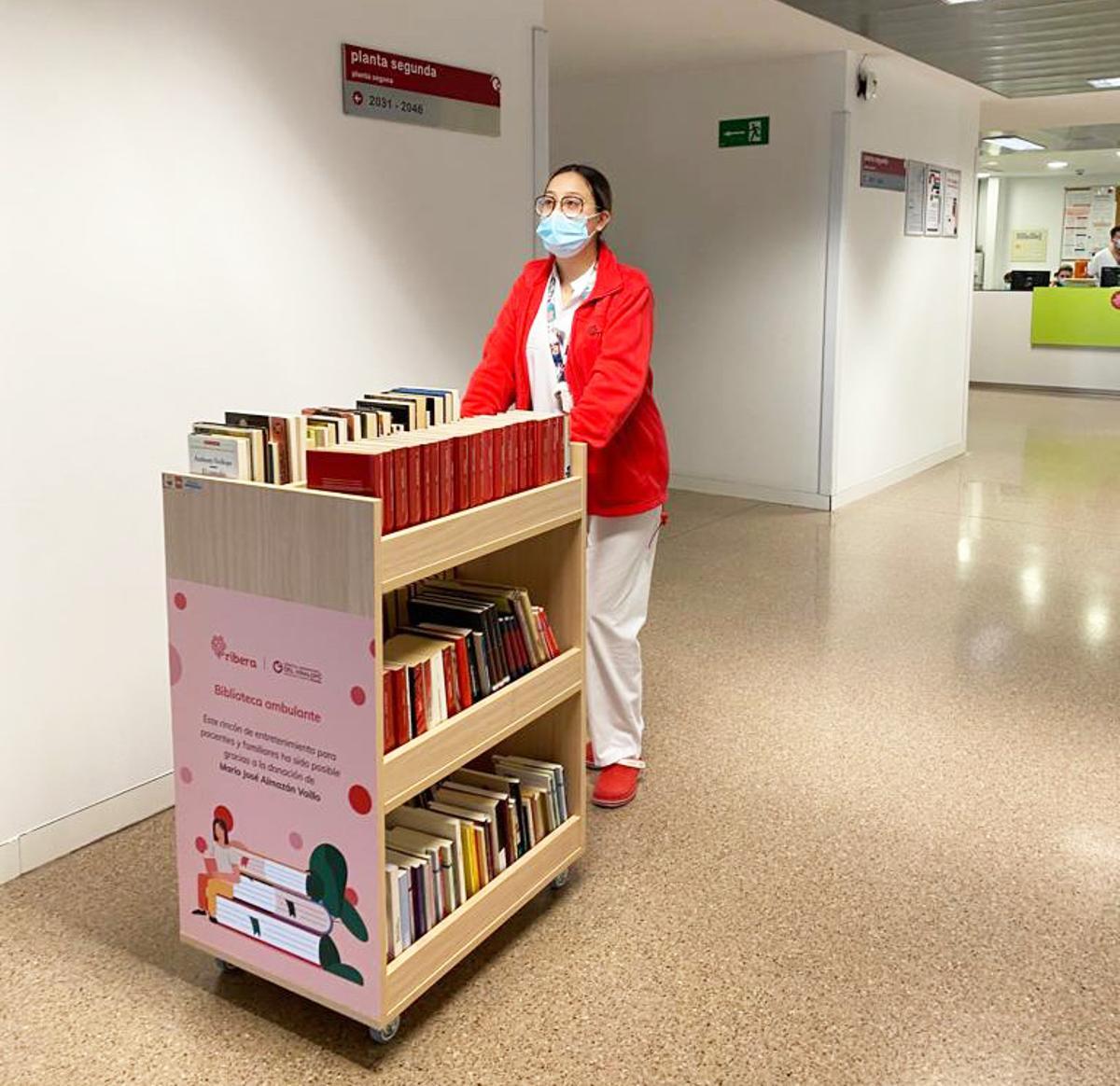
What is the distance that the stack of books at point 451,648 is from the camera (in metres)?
2.29

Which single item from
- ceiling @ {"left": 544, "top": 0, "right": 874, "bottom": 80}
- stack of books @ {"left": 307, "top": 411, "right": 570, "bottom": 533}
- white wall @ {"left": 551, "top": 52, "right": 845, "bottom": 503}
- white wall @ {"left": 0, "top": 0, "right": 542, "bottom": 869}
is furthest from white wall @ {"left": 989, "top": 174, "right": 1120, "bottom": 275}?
stack of books @ {"left": 307, "top": 411, "right": 570, "bottom": 533}

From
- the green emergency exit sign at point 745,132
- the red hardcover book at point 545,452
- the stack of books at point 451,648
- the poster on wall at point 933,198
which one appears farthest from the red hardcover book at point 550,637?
the poster on wall at point 933,198

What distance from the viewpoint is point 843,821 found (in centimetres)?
331

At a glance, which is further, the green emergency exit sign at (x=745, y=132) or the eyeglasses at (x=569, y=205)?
the green emergency exit sign at (x=745, y=132)

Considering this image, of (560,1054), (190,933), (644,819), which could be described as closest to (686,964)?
(560,1054)

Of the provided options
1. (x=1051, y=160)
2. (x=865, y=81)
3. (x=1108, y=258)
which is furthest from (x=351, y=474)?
(x=1051, y=160)

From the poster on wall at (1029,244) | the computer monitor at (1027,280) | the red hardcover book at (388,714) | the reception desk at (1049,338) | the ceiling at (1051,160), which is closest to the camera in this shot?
the red hardcover book at (388,714)

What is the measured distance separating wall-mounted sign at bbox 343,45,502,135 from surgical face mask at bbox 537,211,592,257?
1106mm

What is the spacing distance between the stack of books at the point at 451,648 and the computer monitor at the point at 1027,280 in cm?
1318

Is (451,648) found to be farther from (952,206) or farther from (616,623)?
(952,206)

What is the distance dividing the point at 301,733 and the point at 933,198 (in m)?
7.29

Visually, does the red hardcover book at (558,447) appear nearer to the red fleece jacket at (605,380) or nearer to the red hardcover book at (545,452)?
the red hardcover book at (545,452)

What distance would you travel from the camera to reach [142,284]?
10.4 feet

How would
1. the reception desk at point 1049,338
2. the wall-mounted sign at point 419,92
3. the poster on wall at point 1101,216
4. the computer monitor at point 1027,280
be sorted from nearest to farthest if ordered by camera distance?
the wall-mounted sign at point 419,92 < the reception desk at point 1049,338 < the computer monitor at point 1027,280 < the poster on wall at point 1101,216
